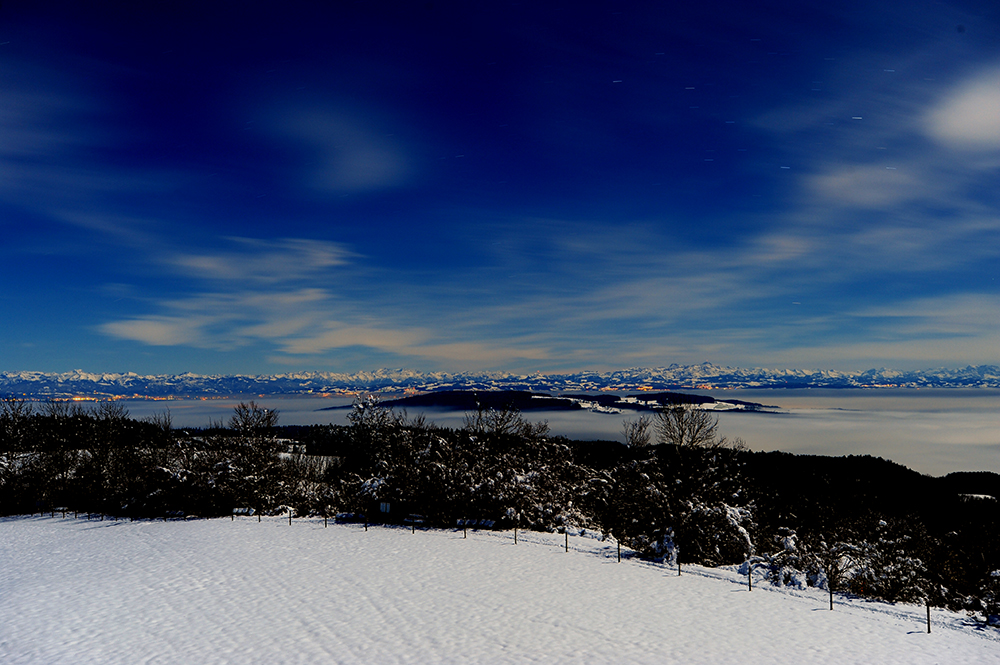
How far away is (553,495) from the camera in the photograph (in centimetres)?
3850

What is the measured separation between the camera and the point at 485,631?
17.8 m

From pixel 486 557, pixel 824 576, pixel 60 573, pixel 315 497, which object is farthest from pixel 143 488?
pixel 824 576

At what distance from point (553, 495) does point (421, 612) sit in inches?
786

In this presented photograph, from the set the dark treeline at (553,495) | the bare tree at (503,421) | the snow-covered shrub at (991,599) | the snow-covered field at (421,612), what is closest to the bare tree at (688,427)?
the dark treeline at (553,495)

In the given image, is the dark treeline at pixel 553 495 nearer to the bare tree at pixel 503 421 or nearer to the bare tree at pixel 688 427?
the bare tree at pixel 688 427

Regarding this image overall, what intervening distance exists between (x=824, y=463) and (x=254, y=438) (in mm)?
85142

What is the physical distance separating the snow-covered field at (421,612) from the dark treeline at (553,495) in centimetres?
245

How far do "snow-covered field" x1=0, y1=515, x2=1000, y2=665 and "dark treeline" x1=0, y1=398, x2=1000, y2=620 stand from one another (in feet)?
8.03

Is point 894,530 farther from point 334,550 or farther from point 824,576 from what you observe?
point 334,550

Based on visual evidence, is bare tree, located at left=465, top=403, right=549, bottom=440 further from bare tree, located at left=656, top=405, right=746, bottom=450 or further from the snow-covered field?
the snow-covered field

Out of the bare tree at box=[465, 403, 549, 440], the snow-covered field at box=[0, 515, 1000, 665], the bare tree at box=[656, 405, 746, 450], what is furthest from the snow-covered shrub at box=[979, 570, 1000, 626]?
the bare tree at box=[465, 403, 549, 440]

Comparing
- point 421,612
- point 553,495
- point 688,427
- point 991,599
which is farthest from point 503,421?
point 991,599

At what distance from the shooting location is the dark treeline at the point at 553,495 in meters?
26.6

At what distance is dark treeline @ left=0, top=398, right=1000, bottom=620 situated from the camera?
1046 inches
